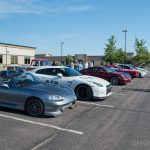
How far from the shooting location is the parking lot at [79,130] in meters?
5.94

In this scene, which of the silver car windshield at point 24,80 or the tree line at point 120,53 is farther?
the tree line at point 120,53

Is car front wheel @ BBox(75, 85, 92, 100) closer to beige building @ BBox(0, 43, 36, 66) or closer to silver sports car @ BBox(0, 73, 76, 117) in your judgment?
silver sports car @ BBox(0, 73, 76, 117)

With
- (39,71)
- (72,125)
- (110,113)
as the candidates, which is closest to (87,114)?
(110,113)

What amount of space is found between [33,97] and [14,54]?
45744mm

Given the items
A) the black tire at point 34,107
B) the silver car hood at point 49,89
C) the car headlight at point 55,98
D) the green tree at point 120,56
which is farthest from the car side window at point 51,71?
the green tree at point 120,56

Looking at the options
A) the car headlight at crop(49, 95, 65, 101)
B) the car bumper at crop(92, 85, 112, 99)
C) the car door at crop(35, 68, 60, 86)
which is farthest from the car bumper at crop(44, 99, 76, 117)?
the car door at crop(35, 68, 60, 86)

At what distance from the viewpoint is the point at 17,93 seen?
8812mm

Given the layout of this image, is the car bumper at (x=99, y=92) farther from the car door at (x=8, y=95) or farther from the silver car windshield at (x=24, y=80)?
the car door at (x=8, y=95)

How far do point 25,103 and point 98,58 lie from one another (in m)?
87.3

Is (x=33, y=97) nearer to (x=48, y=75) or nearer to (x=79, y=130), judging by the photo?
(x=79, y=130)

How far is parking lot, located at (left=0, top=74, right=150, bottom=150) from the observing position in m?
5.94

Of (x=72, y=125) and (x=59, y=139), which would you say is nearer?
(x=59, y=139)

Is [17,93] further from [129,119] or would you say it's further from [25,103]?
[129,119]

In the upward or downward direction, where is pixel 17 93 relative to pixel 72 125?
upward
